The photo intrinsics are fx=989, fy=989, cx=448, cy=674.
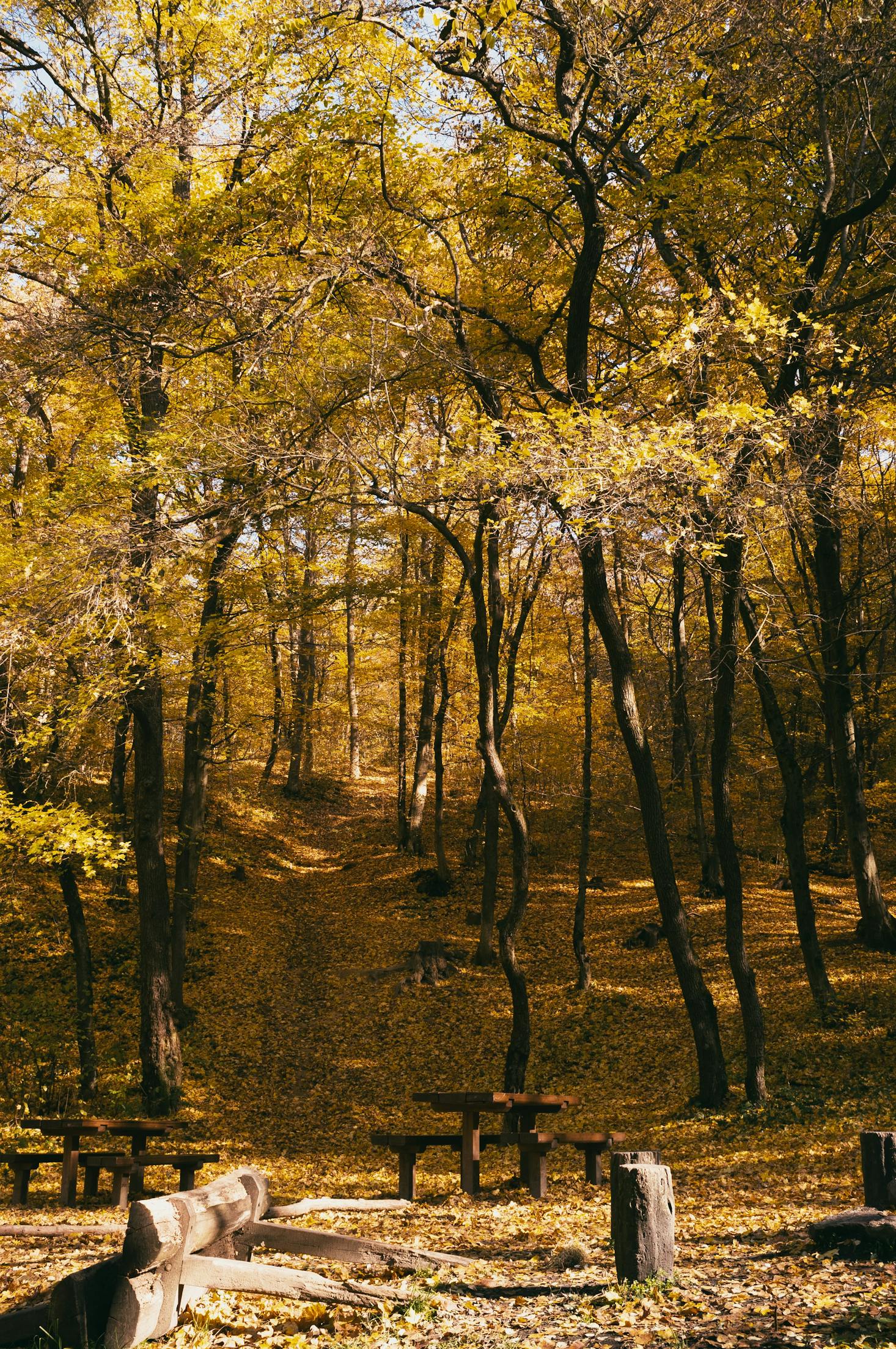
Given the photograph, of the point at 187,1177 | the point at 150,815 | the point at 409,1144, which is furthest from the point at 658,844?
the point at 150,815

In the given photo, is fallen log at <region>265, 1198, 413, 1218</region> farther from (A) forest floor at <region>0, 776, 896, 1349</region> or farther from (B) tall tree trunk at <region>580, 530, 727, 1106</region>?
(B) tall tree trunk at <region>580, 530, 727, 1106</region>

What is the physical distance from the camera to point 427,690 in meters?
22.7

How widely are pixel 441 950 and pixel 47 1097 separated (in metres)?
7.26

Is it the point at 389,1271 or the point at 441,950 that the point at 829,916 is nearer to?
the point at 441,950

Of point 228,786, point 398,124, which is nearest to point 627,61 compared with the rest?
point 398,124

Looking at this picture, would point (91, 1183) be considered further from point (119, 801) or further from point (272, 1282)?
point (119, 801)

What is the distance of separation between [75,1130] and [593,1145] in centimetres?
441

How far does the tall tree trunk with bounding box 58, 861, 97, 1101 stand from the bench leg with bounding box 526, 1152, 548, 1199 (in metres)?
7.10

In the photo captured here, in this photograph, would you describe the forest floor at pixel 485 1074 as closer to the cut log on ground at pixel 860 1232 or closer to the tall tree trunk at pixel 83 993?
the cut log on ground at pixel 860 1232

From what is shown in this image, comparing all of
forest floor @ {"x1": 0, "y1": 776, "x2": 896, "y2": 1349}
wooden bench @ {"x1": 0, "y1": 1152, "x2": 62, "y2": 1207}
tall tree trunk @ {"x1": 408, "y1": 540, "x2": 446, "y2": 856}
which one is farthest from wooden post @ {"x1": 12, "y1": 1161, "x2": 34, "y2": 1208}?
tall tree trunk @ {"x1": 408, "y1": 540, "x2": 446, "y2": 856}

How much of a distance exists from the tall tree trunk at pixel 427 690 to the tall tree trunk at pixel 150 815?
7.77 metres

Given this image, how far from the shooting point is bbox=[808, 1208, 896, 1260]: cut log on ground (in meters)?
4.99

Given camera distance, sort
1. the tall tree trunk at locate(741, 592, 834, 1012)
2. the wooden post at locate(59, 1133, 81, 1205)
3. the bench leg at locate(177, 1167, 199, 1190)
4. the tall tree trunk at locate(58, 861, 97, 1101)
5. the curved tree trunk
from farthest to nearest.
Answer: the curved tree trunk
the tall tree trunk at locate(58, 861, 97, 1101)
the tall tree trunk at locate(741, 592, 834, 1012)
the wooden post at locate(59, 1133, 81, 1205)
the bench leg at locate(177, 1167, 199, 1190)

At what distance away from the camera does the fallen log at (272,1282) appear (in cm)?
468
